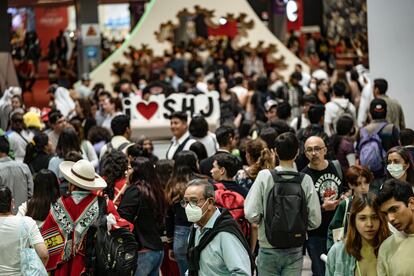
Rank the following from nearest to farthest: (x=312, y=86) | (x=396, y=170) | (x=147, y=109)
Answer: (x=396, y=170), (x=147, y=109), (x=312, y=86)

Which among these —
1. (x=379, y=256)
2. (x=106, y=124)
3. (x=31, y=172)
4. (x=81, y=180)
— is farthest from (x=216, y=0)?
(x=379, y=256)

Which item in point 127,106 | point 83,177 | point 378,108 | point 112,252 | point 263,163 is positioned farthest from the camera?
point 127,106

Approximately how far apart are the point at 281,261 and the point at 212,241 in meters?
1.52

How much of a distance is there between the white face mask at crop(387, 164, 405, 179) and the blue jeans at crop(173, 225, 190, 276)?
1.81 m

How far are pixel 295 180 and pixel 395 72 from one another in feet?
20.6

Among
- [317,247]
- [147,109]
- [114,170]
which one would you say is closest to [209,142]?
[114,170]

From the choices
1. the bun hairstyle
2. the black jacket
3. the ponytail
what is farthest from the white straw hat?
the ponytail

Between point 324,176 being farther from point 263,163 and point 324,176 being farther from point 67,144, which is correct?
point 67,144

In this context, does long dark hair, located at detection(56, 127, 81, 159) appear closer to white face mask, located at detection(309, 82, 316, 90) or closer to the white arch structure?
white face mask, located at detection(309, 82, 316, 90)

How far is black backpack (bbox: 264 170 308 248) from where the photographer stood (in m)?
8.89

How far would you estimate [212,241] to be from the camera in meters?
7.63

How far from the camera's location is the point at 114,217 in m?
8.97

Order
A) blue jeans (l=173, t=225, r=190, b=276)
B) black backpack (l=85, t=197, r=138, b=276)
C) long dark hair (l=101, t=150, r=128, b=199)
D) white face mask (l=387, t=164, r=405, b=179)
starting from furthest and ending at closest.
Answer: long dark hair (l=101, t=150, r=128, b=199), blue jeans (l=173, t=225, r=190, b=276), white face mask (l=387, t=164, r=405, b=179), black backpack (l=85, t=197, r=138, b=276)

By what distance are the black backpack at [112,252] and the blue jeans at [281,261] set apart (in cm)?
100
